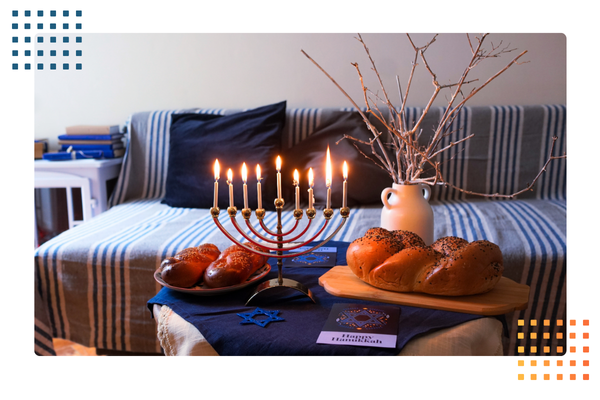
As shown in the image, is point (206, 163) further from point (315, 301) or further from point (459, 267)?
point (459, 267)

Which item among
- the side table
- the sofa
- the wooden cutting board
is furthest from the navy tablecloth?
the side table

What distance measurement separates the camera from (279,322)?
2.74ft

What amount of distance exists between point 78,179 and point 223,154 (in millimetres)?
729

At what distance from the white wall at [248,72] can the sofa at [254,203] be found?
17cm

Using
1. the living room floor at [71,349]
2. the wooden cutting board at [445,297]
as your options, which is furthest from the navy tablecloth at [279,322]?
the living room floor at [71,349]

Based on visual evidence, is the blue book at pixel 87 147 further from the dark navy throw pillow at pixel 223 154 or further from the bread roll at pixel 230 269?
the bread roll at pixel 230 269

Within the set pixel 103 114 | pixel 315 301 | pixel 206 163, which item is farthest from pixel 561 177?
pixel 103 114

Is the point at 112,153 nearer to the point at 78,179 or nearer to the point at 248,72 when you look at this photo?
the point at 78,179

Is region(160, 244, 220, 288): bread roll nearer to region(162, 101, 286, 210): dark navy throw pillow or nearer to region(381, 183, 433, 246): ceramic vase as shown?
region(381, 183, 433, 246): ceramic vase

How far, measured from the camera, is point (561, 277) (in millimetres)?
1505

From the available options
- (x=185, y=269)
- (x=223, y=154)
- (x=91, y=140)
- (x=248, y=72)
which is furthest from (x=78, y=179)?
(x=185, y=269)

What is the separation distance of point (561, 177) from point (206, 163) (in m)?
1.65

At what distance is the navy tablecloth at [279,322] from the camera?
770 millimetres

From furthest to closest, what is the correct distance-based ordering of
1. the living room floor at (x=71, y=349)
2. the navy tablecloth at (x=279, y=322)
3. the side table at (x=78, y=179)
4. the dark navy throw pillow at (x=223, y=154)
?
the side table at (x=78, y=179) < the dark navy throw pillow at (x=223, y=154) < the living room floor at (x=71, y=349) < the navy tablecloth at (x=279, y=322)
